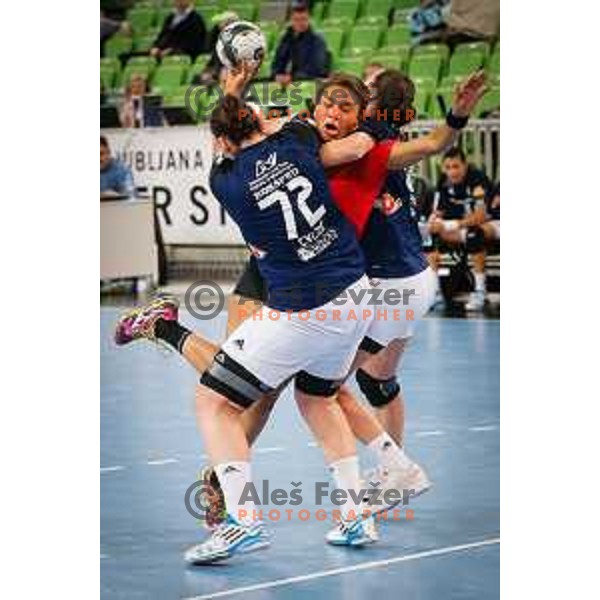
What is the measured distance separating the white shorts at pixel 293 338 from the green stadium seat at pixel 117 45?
4.18 m

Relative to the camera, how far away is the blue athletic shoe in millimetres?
5879

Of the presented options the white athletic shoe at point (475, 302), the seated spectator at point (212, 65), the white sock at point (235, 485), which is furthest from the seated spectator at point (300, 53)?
the white sock at point (235, 485)

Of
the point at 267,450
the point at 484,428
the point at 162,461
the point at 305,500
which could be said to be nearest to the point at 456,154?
the point at 484,428

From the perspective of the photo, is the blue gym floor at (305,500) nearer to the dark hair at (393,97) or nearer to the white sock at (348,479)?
the white sock at (348,479)

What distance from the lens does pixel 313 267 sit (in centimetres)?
580

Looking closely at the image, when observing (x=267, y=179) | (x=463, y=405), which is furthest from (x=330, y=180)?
A: (x=463, y=405)

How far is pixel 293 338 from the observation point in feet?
18.9

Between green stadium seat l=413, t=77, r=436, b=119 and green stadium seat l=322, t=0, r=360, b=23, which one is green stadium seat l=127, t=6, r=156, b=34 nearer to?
green stadium seat l=322, t=0, r=360, b=23

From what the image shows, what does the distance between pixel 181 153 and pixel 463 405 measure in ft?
9.30

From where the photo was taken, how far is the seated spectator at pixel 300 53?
8.70m

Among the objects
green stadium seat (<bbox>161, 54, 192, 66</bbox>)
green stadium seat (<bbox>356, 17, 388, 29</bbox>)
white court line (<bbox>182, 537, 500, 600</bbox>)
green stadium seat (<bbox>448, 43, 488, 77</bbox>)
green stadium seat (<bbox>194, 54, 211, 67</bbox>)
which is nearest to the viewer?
white court line (<bbox>182, 537, 500, 600</bbox>)

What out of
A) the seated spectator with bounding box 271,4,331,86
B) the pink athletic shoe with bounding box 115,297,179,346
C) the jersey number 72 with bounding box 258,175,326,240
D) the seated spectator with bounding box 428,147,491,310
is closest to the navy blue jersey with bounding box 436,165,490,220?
the seated spectator with bounding box 428,147,491,310

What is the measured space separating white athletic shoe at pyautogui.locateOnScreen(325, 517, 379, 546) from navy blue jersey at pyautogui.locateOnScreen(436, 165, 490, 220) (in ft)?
9.57
